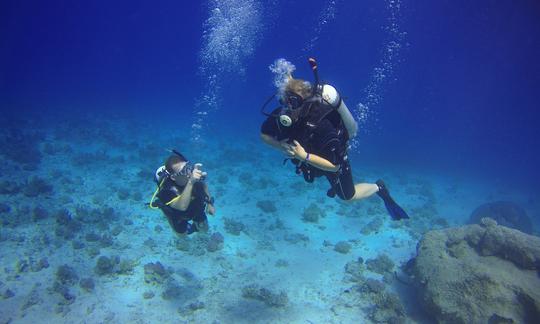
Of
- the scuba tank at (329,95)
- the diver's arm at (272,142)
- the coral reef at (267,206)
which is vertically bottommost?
the diver's arm at (272,142)

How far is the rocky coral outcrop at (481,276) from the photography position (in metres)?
7.10

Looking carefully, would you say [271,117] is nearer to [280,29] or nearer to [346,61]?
[280,29]

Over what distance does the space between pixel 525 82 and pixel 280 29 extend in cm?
6859

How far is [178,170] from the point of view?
A: 570 centimetres

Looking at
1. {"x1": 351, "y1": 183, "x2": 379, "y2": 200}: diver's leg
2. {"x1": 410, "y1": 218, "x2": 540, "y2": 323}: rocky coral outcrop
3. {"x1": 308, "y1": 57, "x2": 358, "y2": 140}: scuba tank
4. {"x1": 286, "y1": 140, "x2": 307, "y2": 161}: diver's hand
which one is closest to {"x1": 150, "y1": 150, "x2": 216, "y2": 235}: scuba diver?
{"x1": 286, "y1": 140, "x2": 307, "y2": 161}: diver's hand

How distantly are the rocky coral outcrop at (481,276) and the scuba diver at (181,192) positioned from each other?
6304 millimetres

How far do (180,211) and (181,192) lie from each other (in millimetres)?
689

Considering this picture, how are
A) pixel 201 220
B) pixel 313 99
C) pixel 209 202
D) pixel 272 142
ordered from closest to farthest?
pixel 313 99 < pixel 272 142 < pixel 209 202 < pixel 201 220

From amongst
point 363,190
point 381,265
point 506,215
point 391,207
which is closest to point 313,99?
point 363,190

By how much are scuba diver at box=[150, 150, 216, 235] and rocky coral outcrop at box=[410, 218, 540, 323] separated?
248 inches

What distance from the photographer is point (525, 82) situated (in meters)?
→ 67.6

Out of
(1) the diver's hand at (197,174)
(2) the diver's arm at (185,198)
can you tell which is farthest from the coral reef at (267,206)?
(1) the diver's hand at (197,174)

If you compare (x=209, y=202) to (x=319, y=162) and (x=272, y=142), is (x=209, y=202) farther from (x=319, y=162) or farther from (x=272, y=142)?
(x=319, y=162)

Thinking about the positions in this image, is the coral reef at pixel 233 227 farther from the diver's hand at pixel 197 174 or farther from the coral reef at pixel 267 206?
the diver's hand at pixel 197 174
